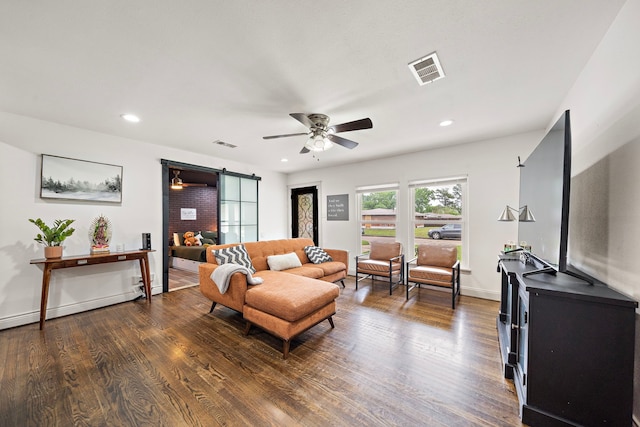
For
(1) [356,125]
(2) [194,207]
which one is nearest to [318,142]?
(1) [356,125]

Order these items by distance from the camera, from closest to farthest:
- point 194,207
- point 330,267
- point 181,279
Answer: point 330,267
point 181,279
point 194,207

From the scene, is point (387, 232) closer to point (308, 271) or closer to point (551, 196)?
point (308, 271)

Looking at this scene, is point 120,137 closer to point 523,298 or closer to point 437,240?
point 523,298

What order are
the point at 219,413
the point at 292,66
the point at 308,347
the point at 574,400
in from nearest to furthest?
the point at 574,400 → the point at 219,413 → the point at 292,66 → the point at 308,347

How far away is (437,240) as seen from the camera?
434 cm

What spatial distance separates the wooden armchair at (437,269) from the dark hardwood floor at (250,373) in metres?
0.48

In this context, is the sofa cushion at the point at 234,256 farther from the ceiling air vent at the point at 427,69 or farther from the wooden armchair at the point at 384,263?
the ceiling air vent at the point at 427,69

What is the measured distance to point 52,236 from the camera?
2.91m

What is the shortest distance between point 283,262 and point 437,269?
95.4 inches

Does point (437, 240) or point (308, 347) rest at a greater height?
point (437, 240)

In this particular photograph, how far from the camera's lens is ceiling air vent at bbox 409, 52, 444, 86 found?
184 cm

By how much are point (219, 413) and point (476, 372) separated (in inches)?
78.9

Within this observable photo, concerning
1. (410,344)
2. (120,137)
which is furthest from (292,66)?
(120,137)

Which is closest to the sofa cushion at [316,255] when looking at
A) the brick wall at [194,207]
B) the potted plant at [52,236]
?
the potted plant at [52,236]
